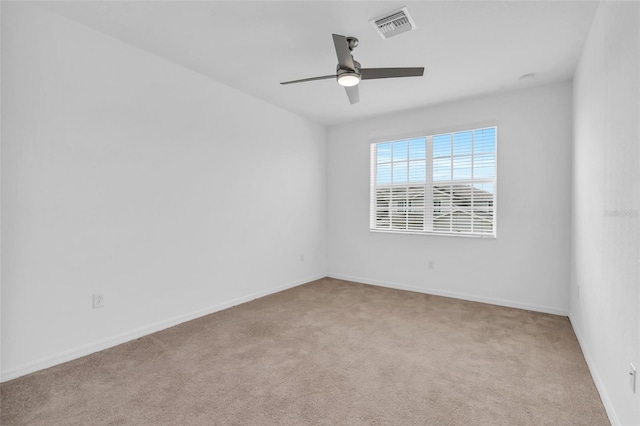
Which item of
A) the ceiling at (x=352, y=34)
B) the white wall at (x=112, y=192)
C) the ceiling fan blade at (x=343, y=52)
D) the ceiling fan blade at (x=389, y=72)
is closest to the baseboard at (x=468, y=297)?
the white wall at (x=112, y=192)

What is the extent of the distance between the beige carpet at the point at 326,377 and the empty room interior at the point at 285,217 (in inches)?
0.7

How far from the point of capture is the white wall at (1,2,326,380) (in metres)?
2.21

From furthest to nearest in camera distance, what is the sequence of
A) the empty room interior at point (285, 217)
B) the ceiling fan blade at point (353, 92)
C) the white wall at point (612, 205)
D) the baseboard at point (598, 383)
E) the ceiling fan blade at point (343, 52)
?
the ceiling fan blade at point (353, 92) → the ceiling fan blade at point (343, 52) → the empty room interior at point (285, 217) → the baseboard at point (598, 383) → the white wall at point (612, 205)

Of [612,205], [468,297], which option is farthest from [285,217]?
[612,205]

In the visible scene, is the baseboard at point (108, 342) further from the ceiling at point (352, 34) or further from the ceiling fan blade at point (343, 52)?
the ceiling fan blade at point (343, 52)

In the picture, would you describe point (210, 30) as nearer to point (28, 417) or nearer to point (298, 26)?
point (298, 26)

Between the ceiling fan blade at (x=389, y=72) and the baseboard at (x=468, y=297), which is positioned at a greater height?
the ceiling fan blade at (x=389, y=72)

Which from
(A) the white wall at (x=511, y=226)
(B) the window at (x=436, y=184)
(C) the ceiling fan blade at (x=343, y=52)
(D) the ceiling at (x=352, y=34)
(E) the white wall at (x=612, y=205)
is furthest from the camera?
(B) the window at (x=436, y=184)

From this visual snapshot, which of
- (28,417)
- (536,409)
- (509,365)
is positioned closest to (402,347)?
(509,365)

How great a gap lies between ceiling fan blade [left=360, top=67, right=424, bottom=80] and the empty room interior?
21 mm

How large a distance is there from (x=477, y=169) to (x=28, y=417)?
4.76 metres

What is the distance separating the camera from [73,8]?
231cm

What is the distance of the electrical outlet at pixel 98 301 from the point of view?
257cm

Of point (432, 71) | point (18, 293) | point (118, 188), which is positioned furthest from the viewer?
point (432, 71)
